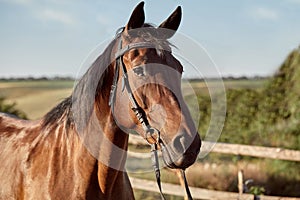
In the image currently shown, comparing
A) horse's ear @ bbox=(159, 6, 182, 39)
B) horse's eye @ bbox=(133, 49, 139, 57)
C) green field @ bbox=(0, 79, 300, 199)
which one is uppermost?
horse's ear @ bbox=(159, 6, 182, 39)

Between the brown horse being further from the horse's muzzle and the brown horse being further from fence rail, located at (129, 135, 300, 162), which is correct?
fence rail, located at (129, 135, 300, 162)

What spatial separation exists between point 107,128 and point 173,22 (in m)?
0.75

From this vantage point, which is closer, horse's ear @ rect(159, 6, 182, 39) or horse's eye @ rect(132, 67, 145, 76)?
horse's eye @ rect(132, 67, 145, 76)

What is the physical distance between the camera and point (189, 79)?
3391mm

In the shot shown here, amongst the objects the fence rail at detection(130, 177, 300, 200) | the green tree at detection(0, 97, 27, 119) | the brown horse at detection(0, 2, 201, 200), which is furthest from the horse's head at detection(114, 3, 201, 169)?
the green tree at detection(0, 97, 27, 119)

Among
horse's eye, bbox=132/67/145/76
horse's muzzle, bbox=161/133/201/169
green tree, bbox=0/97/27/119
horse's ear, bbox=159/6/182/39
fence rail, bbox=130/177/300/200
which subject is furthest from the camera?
green tree, bbox=0/97/27/119

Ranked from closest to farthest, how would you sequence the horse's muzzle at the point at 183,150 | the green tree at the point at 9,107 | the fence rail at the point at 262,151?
1. the horse's muzzle at the point at 183,150
2. the fence rail at the point at 262,151
3. the green tree at the point at 9,107

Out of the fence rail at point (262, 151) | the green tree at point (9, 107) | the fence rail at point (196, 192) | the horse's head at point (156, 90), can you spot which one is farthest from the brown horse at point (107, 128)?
the green tree at point (9, 107)

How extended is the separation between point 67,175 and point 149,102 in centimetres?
81

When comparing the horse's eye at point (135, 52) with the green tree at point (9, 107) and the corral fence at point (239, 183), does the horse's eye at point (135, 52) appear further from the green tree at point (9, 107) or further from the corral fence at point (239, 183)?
the green tree at point (9, 107)

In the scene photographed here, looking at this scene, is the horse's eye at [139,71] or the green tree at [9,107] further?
the green tree at [9,107]

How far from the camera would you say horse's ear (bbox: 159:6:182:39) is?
3102 millimetres

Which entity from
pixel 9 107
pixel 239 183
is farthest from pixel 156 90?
pixel 9 107

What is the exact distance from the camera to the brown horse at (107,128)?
2.73 meters
